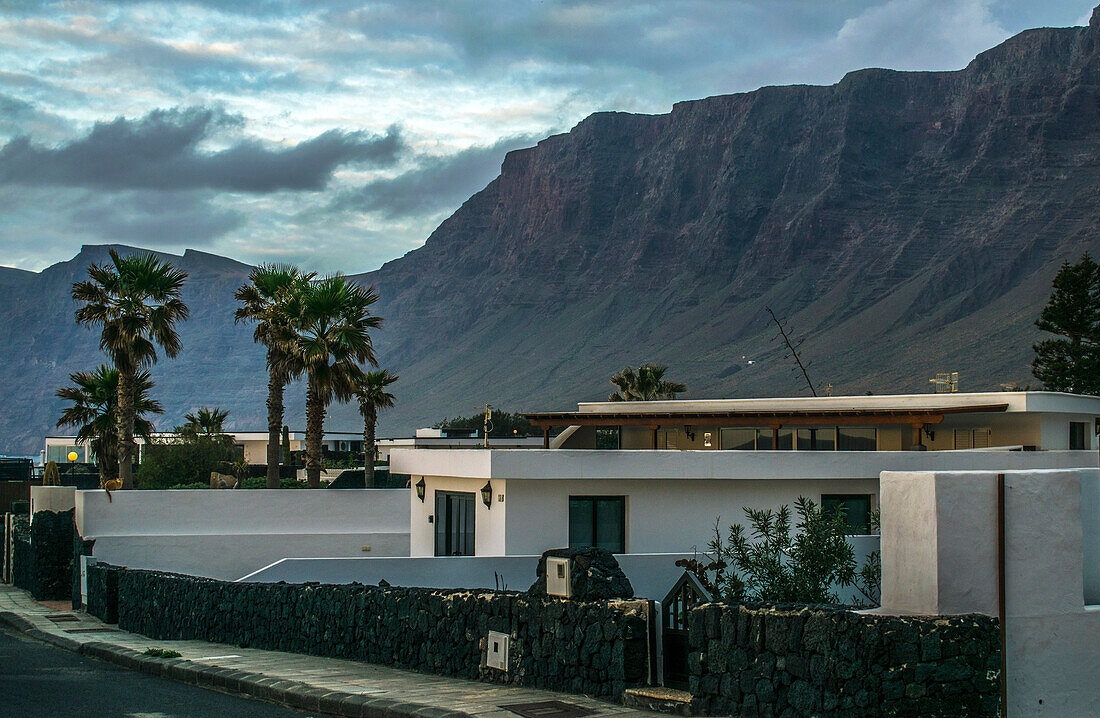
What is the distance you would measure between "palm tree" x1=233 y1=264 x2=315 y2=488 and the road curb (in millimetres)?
18436

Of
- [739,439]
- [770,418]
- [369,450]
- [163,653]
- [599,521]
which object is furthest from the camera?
[369,450]

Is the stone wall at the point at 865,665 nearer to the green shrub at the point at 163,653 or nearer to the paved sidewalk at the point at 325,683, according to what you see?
the paved sidewalk at the point at 325,683

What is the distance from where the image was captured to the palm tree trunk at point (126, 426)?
3447cm

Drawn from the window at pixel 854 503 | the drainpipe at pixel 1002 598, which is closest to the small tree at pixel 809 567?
the drainpipe at pixel 1002 598

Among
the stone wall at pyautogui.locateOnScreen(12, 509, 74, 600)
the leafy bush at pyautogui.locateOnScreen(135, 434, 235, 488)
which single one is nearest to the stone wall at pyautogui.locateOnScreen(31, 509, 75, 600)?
the stone wall at pyautogui.locateOnScreen(12, 509, 74, 600)

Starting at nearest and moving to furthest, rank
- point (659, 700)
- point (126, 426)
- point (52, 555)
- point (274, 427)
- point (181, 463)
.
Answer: point (659, 700) < point (52, 555) < point (126, 426) < point (274, 427) < point (181, 463)

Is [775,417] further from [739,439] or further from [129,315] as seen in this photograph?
Result: [129,315]

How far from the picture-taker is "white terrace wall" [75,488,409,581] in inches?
1173

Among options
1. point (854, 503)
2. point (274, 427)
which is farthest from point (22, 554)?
point (854, 503)

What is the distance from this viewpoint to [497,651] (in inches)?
526

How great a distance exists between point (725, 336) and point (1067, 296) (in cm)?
10547

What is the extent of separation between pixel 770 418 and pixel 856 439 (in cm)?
244

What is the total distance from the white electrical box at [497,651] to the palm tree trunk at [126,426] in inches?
941

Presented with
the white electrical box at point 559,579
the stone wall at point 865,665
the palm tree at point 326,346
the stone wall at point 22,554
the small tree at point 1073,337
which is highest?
the small tree at point 1073,337
